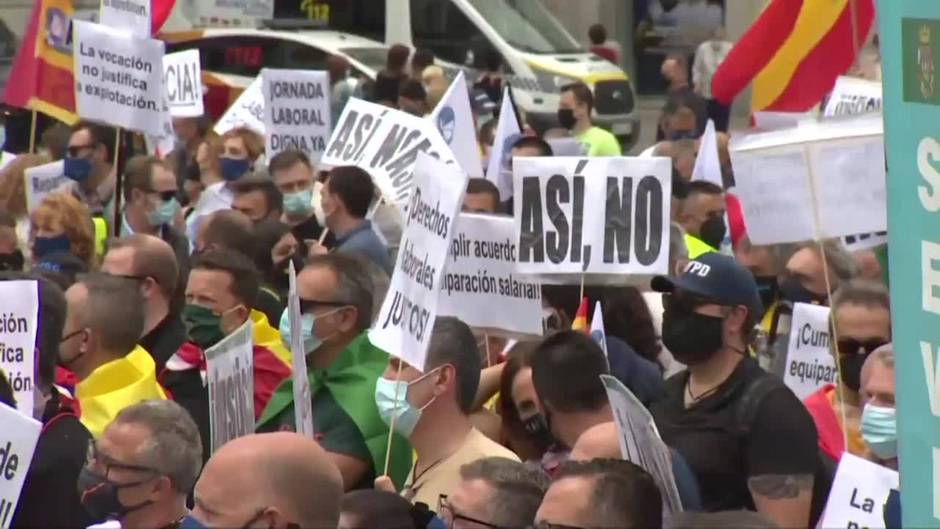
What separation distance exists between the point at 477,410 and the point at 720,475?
139cm

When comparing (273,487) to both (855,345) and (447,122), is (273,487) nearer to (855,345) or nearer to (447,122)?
(855,345)

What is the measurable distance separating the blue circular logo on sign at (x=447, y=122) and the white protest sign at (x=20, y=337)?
4887 mm

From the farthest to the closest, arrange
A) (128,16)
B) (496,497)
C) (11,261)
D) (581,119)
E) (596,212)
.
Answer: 1. (581,119)
2. (128,16)
3. (11,261)
4. (596,212)
5. (496,497)

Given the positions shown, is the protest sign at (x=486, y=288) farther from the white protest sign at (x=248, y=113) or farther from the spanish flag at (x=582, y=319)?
the white protest sign at (x=248, y=113)

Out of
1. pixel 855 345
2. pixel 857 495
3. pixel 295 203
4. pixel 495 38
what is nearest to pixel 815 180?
pixel 855 345

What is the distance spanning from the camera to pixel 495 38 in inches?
986

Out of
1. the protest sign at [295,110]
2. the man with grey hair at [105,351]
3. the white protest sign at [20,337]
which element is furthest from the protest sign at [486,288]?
the protest sign at [295,110]

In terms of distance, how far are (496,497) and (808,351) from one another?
120 inches

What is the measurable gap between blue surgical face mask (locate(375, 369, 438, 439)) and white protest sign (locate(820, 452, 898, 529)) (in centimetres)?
119

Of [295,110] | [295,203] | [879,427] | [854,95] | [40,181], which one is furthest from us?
[295,110]

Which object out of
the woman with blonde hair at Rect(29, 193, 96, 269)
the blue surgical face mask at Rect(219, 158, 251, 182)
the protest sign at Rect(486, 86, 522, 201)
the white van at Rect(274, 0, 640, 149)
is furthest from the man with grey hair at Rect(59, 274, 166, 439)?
the white van at Rect(274, 0, 640, 149)

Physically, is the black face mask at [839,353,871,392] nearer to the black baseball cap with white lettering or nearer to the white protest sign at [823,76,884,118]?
the black baseball cap with white lettering

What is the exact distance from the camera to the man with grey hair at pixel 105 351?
21.8 ft

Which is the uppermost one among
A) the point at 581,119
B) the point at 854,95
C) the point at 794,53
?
the point at 794,53
